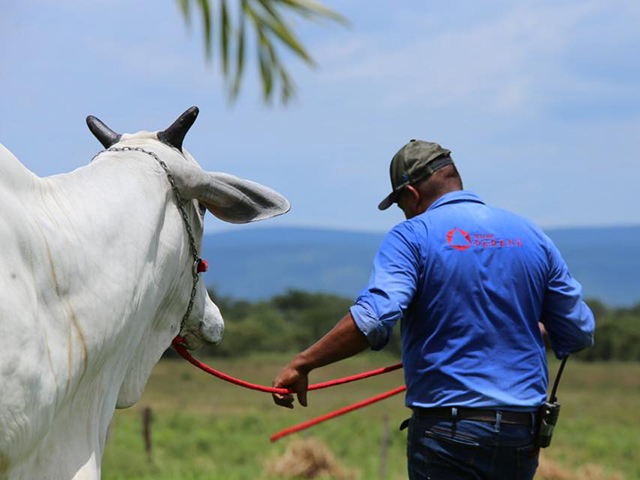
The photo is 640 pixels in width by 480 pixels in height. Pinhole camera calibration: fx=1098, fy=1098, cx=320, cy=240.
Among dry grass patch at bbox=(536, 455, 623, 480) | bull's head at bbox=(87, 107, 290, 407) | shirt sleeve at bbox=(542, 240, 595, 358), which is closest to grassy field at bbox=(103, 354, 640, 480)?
dry grass patch at bbox=(536, 455, 623, 480)

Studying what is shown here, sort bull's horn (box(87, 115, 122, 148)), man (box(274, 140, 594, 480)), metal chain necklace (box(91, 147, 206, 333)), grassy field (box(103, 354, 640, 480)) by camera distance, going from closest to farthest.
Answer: metal chain necklace (box(91, 147, 206, 333))
bull's horn (box(87, 115, 122, 148))
man (box(274, 140, 594, 480))
grassy field (box(103, 354, 640, 480))

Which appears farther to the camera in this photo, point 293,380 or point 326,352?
point 293,380

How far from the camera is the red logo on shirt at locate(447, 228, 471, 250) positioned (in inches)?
171

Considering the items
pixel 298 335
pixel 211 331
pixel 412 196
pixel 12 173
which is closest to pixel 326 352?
pixel 211 331

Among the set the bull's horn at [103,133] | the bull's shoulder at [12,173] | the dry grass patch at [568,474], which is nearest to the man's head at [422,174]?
the bull's horn at [103,133]

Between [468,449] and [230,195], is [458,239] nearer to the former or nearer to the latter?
[468,449]

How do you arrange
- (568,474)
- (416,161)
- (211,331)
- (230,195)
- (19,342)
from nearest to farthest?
1. (19,342)
2. (230,195)
3. (211,331)
4. (416,161)
5. (568,474)

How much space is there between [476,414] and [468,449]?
138 millimetres

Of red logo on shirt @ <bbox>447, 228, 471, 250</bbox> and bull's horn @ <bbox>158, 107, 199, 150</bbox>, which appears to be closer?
bull's horn @ <bbox>158, 107, 199, 150</bbox>

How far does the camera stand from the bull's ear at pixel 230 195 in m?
3.82

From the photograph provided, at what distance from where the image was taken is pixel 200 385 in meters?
36.8

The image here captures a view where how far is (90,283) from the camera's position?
334 cm

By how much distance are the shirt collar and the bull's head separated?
71cm

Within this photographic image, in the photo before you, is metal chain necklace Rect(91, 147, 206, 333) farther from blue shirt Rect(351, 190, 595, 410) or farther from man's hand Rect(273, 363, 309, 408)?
blue shirt Rect(351, 190, 595, 410)
